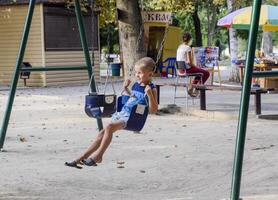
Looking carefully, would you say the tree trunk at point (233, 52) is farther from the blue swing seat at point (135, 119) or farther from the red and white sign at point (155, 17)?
the blue swing seat at point (135, 119)

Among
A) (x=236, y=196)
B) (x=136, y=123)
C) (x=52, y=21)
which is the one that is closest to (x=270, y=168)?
(x=136, y=123)

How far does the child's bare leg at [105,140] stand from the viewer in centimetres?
667

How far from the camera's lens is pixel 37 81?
27.2 m

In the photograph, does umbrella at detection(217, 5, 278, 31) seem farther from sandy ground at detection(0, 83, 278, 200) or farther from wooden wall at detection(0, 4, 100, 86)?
wooden wall at detection(0, 4, 100, 86)

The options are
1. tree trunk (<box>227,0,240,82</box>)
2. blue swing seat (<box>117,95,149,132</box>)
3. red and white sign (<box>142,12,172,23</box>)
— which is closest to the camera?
blue swing seat (<box>117,95,149,132</box>)

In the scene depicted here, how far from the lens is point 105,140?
22.0 ft

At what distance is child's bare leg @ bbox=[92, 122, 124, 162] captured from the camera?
667 cm

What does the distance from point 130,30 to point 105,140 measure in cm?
796

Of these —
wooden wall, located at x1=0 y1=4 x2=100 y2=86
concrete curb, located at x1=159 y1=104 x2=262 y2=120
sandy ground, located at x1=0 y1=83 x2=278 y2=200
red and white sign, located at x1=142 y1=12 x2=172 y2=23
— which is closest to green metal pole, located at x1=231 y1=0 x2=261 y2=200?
sandy ground, located at x1=0 y1=83 x2=278 y2=200

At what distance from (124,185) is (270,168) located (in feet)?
6.40

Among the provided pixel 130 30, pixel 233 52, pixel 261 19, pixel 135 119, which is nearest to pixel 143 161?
pixel 135 119

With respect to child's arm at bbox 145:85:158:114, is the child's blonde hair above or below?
above

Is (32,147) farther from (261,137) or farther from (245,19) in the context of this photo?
(245,19)

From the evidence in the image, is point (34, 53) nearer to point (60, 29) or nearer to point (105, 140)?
point (60, 29)
